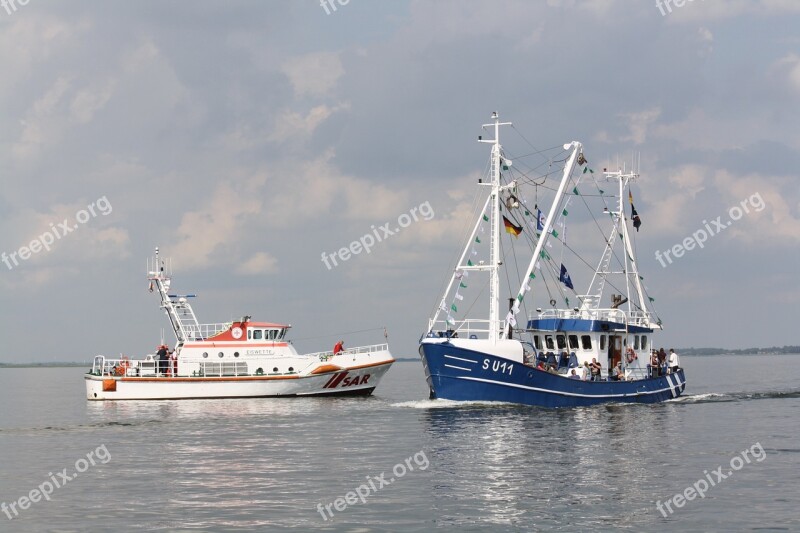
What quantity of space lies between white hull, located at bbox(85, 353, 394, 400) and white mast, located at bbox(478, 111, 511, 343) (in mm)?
20025

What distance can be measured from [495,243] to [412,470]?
68.0ft

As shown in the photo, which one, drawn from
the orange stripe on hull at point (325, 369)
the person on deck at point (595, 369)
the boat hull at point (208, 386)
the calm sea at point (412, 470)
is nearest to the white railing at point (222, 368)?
the boat hull at point (208, 386)

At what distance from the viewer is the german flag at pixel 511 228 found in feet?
173

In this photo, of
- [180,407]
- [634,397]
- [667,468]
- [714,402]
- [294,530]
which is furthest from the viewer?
[714,402]

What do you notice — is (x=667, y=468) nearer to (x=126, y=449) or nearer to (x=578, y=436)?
(x=578, y=436)

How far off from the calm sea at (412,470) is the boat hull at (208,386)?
422 inches

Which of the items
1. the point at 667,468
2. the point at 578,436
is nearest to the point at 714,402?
the point at 578,436

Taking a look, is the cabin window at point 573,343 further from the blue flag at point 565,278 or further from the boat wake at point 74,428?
the boat wake at point 74,428

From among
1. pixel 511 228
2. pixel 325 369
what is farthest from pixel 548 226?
pixel 325 369

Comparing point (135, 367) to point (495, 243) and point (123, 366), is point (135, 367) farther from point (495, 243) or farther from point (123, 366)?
point (495, 243)

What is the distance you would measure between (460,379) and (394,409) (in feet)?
25.6

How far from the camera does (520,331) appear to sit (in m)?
56.0

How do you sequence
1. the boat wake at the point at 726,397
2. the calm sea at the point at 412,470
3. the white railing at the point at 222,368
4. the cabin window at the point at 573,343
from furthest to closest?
the white railing at the point at 222,368
the boat wake at the point at 726,397
the cabin window at the point at 573,343
the calm sea at the point at 412,470

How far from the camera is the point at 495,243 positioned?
5128 centimetres
